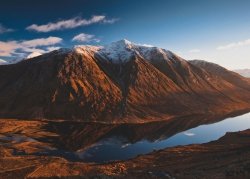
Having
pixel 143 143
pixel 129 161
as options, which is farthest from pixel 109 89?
pixel 129 161

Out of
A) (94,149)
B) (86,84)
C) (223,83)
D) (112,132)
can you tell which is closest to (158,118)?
(112,132)

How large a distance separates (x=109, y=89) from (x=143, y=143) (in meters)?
67.0

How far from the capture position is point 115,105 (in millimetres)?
132875

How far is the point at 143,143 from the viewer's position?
81.9 m

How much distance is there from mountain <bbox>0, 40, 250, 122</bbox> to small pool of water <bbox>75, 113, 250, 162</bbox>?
2836 centimetres

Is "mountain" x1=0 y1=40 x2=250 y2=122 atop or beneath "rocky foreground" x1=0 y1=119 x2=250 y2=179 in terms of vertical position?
atop

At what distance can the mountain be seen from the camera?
419 feet

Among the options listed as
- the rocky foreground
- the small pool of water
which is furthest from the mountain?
the rocky foreground

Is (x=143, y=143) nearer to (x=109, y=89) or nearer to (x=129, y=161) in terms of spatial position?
(x=129, y=161)

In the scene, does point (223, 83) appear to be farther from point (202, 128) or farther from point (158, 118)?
point (202, 128)

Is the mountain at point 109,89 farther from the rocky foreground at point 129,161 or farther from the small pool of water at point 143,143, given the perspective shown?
the rocky foreground at point 129,161

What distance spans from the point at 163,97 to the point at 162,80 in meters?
20.8

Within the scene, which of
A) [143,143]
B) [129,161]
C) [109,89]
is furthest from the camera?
[109,89]

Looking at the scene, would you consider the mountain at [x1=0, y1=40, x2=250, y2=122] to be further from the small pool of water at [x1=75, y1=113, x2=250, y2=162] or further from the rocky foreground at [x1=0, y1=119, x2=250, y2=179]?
the rocky foreground at [x1=0, y1=119, x2=250, y2=179]
